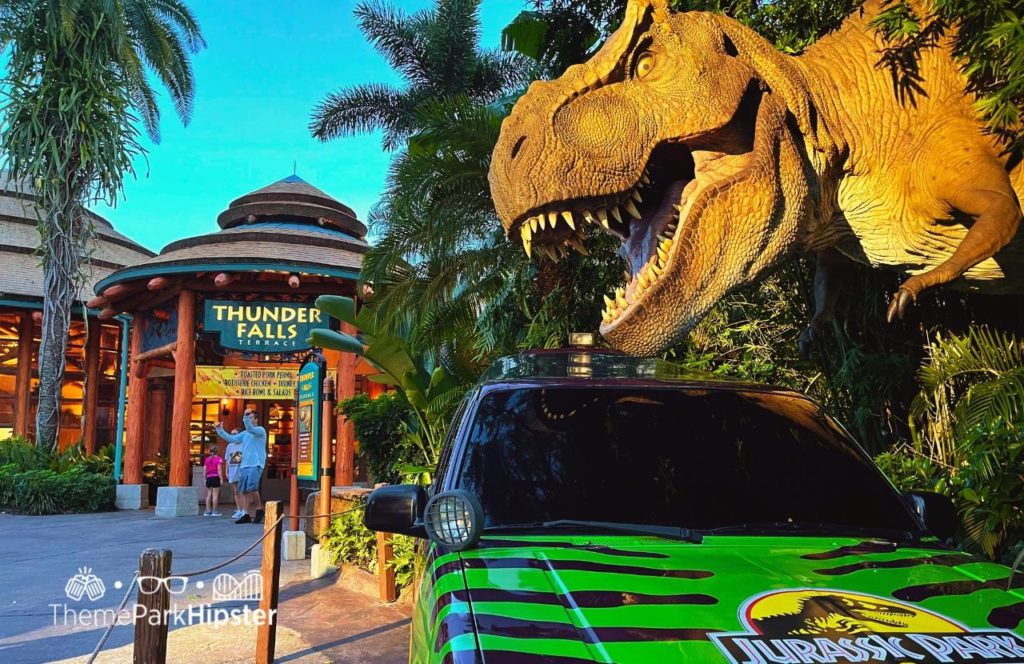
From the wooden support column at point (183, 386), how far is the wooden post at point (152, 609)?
487 inches

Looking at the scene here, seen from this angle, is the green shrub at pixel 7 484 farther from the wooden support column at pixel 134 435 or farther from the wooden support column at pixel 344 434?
the wooden support column at pixel 344 434

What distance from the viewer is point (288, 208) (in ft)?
58.6

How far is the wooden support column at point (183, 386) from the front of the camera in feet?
49.4

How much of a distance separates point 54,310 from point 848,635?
1926 centimetres

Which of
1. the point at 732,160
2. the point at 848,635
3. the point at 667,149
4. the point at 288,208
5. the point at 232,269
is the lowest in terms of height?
the point at 848,635

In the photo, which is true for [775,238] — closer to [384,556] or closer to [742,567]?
[742,567]

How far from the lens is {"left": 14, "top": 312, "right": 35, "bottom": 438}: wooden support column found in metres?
20.5

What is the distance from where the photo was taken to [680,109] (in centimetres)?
297

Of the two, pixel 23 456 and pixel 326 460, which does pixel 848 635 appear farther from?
pixel 23 456

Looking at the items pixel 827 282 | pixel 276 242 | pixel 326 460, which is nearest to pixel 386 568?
pixel 326 460

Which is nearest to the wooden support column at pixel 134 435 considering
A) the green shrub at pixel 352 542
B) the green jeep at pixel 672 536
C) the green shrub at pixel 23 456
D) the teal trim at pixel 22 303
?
the green shrub at pixel 23 456

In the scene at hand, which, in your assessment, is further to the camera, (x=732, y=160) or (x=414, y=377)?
(x=414, y=377)

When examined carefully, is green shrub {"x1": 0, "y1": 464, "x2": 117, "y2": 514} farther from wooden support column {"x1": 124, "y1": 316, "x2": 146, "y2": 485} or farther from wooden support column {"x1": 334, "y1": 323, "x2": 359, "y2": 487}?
wooden support column {"x1": 334, "y1": 323, "x2": 359, "y2": 487}

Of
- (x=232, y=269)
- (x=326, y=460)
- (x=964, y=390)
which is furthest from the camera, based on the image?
(x=232, y=269)
